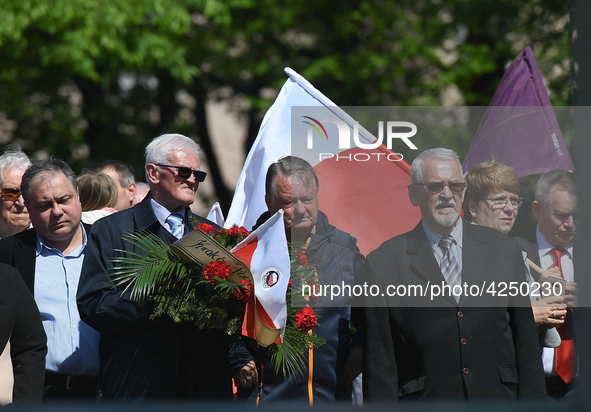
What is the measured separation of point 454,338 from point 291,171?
41.7 inches

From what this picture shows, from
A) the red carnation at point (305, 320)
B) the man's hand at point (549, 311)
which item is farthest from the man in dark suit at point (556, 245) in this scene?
the red carnation at point (305, 320)

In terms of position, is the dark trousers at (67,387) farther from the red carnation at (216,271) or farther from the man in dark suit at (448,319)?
the man in dark suit at (448,319)

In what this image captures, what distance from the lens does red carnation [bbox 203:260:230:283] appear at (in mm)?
3385

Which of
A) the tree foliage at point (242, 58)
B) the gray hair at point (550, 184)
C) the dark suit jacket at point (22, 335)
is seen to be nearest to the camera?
the dark suit jacket at point (22, 335)

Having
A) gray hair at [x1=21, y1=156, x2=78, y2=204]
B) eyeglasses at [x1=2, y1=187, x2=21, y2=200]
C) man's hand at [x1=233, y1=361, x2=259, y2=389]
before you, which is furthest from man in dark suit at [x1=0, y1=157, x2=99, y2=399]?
man's hand at [x1=233, y1=361, x2=259, y2=389]

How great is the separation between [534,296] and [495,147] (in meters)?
1.14

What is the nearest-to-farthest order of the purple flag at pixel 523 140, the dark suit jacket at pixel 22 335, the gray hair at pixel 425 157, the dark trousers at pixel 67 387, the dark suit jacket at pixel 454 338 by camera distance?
the dark suit jacket at pixel 22 335, the dark suit jacket at pixel 454 338, the gray hair at pixel 425 157, the dark trousers at pixel 67 387, the purple flag at pixel 523 140

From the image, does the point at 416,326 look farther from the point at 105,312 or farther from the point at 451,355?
the point at 105,312

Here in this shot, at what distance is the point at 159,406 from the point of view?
132cm

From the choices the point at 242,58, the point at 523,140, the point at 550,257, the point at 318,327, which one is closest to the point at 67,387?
the point at 318,327

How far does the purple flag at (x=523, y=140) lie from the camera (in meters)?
4.66

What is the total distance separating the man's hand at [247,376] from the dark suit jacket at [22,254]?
3.49ft

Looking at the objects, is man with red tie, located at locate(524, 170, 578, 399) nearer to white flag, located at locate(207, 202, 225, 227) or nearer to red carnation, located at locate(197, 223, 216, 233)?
red carnation, located at locate(197, 223, 216, 233)

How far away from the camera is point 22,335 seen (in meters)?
3.51
